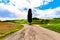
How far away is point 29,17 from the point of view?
115 m

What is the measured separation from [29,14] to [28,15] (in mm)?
A: 899

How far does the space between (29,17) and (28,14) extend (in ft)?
6.60

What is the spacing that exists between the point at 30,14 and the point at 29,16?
1.46 metres

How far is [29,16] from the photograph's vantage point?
11412 centimetres

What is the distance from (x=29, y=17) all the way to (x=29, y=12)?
3.40 m

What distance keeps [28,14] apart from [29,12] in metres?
1.85

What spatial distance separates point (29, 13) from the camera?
378ft

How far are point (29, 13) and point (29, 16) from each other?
215 cm

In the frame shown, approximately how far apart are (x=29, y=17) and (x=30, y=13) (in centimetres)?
266

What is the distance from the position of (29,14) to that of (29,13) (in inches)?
34.0

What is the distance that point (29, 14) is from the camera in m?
114

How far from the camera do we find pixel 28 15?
11450 cm

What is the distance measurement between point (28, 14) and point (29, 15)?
3.03 feet

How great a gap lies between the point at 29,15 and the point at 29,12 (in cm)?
236
